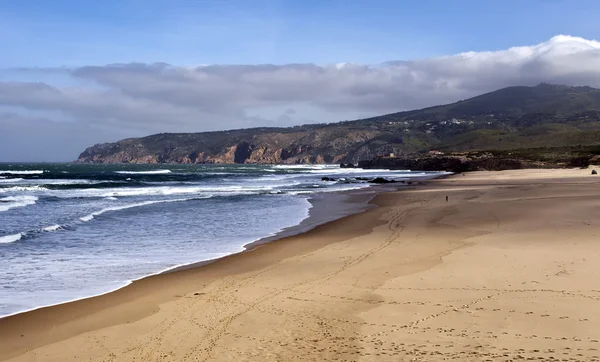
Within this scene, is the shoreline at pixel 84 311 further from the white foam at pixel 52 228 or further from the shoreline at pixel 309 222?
the white foam at pixel 52 228

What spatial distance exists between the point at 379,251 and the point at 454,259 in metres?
2.46

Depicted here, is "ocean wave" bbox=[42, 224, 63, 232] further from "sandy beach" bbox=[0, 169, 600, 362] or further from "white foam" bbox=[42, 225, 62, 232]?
"sandy beach" bbox=[0, 169, 600, 362]

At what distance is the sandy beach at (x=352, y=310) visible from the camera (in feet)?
22.7

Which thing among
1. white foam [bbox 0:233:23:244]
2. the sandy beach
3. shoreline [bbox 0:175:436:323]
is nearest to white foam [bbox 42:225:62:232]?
white foam [bbox 0:233:23:244]

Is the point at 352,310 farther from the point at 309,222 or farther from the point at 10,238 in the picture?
the point at 309,222

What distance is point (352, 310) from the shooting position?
873 cm

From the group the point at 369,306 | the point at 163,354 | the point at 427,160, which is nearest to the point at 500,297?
the point at 369,306

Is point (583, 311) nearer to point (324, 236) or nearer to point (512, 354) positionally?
point (512, 354)

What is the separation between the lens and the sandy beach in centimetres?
691

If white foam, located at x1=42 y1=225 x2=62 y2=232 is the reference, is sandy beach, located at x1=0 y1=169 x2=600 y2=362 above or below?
below

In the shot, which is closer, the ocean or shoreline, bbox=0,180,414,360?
shoreline, bbox=0,180,414,360

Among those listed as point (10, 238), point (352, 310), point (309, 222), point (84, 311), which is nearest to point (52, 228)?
point (10, 238)

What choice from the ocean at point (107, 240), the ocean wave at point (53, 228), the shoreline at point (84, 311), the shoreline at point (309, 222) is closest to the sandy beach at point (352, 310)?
the shoreline at point (84, 311)

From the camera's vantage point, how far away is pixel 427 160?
112 metres
